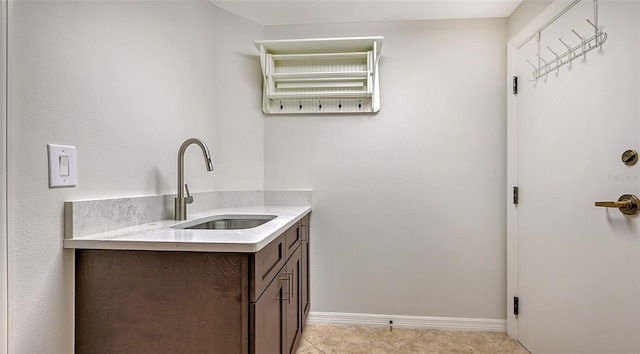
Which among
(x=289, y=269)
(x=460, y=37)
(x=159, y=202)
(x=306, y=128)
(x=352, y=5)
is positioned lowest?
(x=289, y=269)

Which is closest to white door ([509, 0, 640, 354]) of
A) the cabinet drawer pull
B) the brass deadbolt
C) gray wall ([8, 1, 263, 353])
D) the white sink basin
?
the brass deadbolt

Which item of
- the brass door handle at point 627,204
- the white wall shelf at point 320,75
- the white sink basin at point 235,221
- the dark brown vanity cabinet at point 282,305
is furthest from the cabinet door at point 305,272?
the brass door handle at point 627,204

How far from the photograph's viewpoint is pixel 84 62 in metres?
1.14

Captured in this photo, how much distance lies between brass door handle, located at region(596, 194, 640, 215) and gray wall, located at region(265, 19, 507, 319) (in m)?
0.93

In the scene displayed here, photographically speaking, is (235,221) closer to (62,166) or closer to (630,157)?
(62,166)

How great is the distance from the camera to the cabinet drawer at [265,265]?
1.03 m

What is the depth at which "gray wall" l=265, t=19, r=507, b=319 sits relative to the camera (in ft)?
7.23

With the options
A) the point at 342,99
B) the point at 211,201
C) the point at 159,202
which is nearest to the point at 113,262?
the point at 159,202

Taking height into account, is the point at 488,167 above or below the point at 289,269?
above

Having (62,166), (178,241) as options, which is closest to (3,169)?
(62,166)

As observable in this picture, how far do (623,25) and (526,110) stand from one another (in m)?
0.71

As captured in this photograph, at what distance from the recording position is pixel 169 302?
105 centimetres

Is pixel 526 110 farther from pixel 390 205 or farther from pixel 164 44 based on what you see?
pixel 164 44

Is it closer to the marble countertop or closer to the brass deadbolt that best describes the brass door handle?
the brass deadbolt
